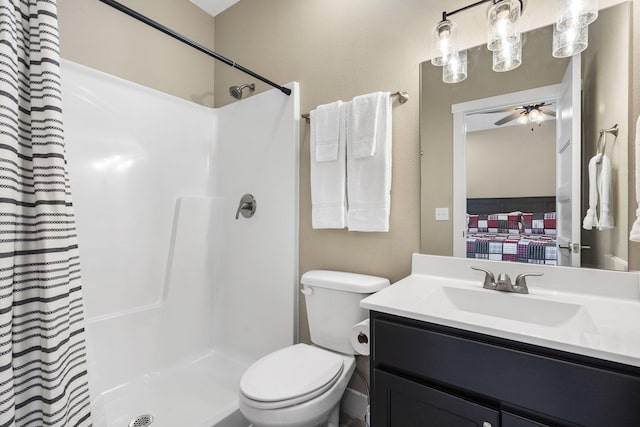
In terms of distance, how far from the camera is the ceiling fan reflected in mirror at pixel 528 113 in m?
1.21

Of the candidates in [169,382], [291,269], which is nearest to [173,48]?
[291,269]

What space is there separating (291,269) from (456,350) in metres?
1.10

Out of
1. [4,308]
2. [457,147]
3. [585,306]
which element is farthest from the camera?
[457,147]

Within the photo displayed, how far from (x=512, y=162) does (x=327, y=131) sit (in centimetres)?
87

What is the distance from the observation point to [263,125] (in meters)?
1.97

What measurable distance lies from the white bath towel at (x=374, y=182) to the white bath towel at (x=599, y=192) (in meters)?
0.75

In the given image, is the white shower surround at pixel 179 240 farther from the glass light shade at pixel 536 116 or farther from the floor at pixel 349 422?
the glass light shade at pixel 536 116

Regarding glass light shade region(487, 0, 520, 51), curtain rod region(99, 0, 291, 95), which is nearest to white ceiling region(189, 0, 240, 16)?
curtain rod region(99, 0, 291, 95)

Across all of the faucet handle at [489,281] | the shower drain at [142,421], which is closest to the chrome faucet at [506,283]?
the faucet handle at [489,281]

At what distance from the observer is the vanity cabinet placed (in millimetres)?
708

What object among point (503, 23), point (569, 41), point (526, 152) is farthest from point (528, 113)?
point (503, 23)

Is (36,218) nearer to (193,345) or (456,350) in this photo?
(456,350)

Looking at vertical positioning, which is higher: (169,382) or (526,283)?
(526,283)

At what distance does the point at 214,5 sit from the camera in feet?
7.44
